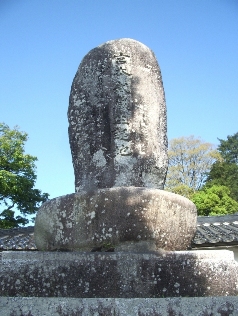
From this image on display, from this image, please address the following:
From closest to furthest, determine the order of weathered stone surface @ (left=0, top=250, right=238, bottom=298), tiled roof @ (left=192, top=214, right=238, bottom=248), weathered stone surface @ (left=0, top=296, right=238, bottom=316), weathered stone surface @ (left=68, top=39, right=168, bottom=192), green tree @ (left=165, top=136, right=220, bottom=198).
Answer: weathered stone surface @ (left=0, top=296, right=238, bottom=316) → weathered stone surface @ (left=0, top=250, right=238, bottom=298) → weathered stone surface @ (left=68, top=39, right=168, bottom=192) → tiled roof @ (left=192, top=214, right=238, bottom=248) → green tree @ (left=165, top=136, right=220, bottom=198)

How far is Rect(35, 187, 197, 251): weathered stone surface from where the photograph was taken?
237 centimetres

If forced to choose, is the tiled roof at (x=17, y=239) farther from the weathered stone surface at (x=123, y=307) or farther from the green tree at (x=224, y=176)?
the green tree at (x=224, y=176)

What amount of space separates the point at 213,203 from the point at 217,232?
14.8 m

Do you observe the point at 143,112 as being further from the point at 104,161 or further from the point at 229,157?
the point at 229,157

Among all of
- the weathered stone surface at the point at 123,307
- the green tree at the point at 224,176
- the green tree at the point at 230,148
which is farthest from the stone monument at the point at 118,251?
the green tree at the point at 230,148

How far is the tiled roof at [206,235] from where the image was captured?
8.67 m

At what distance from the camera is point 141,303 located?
1894 mm

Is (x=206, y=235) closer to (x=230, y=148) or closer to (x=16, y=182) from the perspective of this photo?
(x=16, y=182)

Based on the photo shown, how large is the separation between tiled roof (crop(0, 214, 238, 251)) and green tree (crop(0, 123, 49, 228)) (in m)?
7.92

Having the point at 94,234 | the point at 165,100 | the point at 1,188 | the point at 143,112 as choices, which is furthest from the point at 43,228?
the point at 1,188

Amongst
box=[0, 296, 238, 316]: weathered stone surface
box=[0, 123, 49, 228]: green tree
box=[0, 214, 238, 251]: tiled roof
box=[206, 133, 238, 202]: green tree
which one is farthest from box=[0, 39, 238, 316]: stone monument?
box=[206, 133, 238, 202]: green tree

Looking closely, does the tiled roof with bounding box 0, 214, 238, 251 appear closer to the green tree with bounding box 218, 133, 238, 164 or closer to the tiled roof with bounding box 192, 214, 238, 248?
the tiled roof with bounding box 192, 214, 238, 248

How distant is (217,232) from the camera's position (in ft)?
31.5

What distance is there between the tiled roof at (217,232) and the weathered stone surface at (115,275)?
5.30 meters
